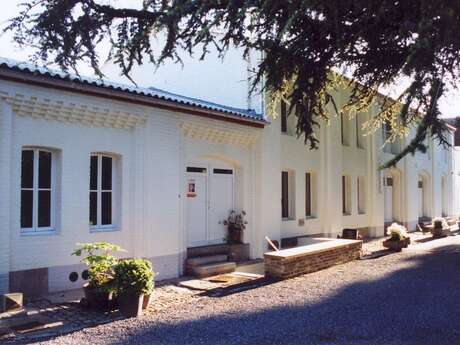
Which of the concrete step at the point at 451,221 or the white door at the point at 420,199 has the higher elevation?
the white door at the point at 420,199

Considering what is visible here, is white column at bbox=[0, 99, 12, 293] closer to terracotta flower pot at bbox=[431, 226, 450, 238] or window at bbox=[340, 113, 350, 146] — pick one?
window at bbox=[340, 113, 350, 146]

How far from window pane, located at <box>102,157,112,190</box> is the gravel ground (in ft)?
10.2

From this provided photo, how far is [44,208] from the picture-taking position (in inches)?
400

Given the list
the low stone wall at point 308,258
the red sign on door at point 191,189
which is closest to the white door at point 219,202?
the red sign on door at point 191,189

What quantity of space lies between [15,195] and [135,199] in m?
2.78

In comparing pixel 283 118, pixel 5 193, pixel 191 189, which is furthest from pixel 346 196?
pixel 5 193

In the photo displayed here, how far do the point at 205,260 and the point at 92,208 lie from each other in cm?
332

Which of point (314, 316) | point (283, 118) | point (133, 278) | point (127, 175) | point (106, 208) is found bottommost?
point (314, 316)

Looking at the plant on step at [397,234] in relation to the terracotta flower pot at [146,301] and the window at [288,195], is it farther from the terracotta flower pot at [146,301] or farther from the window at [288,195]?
the terracotta flower pot at [146,301]

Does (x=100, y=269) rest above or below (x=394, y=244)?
above

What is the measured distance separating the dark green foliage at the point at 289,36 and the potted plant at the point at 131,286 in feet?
10.8

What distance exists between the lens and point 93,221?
11031 mm

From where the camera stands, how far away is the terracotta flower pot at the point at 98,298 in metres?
8.75

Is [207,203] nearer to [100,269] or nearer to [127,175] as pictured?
[127,175]
